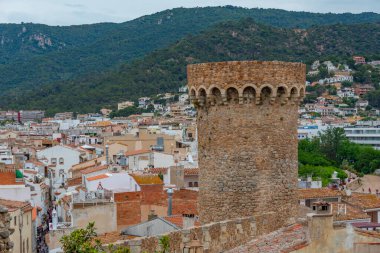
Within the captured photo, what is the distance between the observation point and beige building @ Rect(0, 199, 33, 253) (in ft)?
102

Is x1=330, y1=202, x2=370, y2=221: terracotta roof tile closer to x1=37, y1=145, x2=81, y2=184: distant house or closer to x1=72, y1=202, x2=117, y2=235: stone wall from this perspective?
x1=72, y1=202, x2=117, y2=235: stone wall

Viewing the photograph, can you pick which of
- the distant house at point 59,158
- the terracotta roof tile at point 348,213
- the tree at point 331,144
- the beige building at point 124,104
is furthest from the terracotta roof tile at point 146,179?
the beige building at point 124,104

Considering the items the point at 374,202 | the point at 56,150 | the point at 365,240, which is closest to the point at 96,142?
the point at 56,150

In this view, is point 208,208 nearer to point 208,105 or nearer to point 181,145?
point 208,105

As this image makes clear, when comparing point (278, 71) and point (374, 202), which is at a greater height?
point (278, 71)

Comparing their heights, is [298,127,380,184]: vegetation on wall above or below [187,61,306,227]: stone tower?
below

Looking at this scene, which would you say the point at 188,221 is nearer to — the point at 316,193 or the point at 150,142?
the point at 316,193

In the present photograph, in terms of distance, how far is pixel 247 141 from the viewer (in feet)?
58.6

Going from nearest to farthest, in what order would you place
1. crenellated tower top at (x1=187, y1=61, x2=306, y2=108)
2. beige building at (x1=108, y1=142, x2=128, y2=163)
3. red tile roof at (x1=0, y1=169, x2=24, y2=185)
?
crenellated tower top at (x1=187, y1=61, x2=306, y2=108), red tile roof at (x1=0, y1=169, x2=24, y2=185), beige building at (x1=108, y1=142, x2=128, y2=163)

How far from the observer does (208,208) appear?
18281 millimetres

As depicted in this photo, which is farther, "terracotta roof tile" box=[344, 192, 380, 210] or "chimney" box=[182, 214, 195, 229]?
"terracotta roof tile" box=[344, 192, 380, 210]

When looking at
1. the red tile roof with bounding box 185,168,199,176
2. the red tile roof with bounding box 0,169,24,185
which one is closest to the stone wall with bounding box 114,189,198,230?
the red tile roof with bounding box 0,169,24,185

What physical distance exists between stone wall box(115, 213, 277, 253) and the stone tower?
59 centimetres

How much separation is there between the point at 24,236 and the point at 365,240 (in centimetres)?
2368
